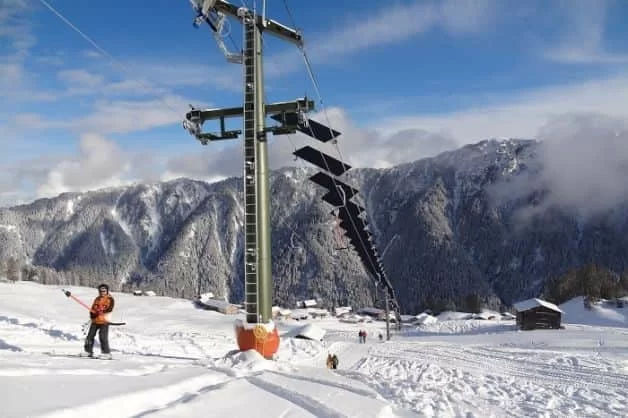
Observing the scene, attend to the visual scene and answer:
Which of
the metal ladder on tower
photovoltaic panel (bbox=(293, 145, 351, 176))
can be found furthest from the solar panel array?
the metal ladder on tower

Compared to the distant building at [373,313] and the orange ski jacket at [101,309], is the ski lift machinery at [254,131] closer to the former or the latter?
the orange ski jacket at [101,309]

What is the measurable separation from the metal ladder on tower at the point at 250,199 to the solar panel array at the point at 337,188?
4.70 feet

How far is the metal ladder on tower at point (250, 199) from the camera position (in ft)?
53.8

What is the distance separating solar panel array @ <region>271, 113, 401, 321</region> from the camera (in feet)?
70.9

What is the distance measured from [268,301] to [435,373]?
19.0 ft

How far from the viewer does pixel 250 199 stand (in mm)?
16594

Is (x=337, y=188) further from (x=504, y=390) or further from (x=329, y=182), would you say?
(x=504, y=390)

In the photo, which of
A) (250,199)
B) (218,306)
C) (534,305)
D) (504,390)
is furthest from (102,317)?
(218,306)

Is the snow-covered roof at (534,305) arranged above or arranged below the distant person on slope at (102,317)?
below

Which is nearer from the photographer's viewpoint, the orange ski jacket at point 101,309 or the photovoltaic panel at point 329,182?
the orange ski jacket at point 101,309

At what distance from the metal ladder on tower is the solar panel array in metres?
1.43

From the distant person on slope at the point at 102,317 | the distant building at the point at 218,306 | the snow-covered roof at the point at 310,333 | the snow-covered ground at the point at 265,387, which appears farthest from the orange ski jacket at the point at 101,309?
the distant building at the point at 218,306

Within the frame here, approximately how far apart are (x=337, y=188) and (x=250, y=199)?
12478 millimetres

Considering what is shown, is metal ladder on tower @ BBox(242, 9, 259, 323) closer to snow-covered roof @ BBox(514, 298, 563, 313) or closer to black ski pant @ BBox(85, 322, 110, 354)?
black ski pant @ BBox(85, 322, 110, 354)
